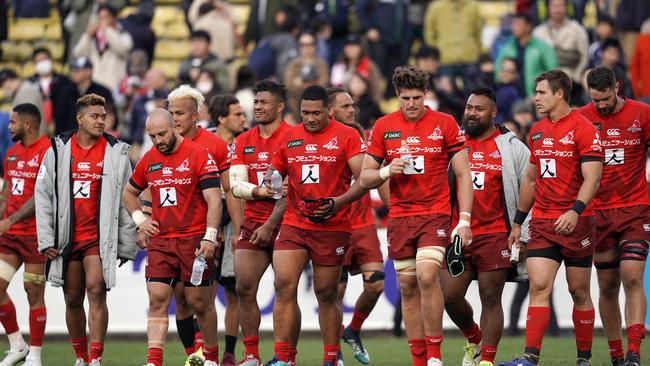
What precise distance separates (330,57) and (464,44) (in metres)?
2.25

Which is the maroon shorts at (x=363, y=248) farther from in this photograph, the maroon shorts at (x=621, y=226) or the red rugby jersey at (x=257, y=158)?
the maroon shorts at (x=621, y=226)

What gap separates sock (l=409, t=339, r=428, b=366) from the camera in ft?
40.1

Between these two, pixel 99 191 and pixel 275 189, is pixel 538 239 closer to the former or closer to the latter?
pixel 275 189

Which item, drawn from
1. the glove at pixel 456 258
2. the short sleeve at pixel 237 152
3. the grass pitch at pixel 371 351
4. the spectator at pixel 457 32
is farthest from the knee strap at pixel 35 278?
the spectator at pixel 457 32

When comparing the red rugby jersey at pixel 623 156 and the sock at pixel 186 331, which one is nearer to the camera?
the red rugby jersey at pixel 623 156

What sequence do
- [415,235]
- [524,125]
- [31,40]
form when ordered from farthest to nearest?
[31,40], [524,125], [415,235]

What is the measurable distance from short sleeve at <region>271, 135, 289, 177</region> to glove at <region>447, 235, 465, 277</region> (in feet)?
5.96

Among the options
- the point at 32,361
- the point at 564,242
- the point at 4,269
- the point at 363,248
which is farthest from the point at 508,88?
the point at 32,361

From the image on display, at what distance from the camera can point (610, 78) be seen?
43.2 feet

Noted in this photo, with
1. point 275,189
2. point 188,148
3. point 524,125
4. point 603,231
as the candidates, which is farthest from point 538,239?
point 524,125

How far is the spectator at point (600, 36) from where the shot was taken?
21297mm

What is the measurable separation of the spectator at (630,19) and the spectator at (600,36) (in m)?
0.64

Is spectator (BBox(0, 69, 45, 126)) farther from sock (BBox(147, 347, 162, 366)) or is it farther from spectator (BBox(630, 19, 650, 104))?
spectator (BBox(630, 19, 650, 104))

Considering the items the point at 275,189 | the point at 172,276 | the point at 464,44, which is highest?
the point at 464,44
